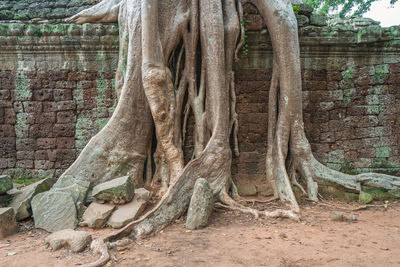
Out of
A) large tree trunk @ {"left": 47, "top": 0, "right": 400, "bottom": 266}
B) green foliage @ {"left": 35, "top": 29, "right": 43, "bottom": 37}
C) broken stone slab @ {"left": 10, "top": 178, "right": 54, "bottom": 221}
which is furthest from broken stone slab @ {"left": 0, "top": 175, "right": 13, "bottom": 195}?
green foliage @ {"left": 35, "top": 29, "right": 43, "bottom": 37}

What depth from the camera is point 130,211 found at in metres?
2.38

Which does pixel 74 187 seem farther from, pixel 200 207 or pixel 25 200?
pixel 200 207

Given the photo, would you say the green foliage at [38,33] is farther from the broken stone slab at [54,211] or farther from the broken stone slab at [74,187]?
the broken stone slab at [54,211]

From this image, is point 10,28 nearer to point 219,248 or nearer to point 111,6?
point 111,6

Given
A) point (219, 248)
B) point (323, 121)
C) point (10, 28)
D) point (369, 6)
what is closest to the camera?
point (219, 248)

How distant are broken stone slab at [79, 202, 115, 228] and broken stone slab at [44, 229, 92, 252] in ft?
0.98

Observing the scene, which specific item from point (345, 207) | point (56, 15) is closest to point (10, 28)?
point (56, 15)

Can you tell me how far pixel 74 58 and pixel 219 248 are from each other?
11.1 ft

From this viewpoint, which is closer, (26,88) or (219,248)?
(219,248)

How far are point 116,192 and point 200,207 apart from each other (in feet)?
2.66

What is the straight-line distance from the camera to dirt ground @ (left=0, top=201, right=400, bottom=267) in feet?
5.76

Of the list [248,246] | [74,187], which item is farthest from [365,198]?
[74,187]

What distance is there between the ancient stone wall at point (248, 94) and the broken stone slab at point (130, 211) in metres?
1.56

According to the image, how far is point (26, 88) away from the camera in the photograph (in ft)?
12.5
